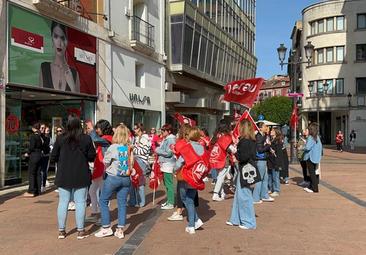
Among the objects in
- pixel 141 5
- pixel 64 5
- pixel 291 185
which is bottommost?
pixel 291 185

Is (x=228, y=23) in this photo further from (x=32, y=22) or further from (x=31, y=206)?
(x=31, y=206)

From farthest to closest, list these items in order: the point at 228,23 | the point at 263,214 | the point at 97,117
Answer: the point at 228,23 → the point at 97,117 → the point at 263,214

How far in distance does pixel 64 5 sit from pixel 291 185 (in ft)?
30.4

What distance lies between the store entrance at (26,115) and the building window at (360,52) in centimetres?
3812

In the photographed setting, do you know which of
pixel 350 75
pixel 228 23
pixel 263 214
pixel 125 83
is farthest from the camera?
pixel 350 75

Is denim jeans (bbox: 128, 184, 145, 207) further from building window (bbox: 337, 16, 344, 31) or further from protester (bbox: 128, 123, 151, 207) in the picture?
building window (bbox: 337, 16, 344, 31)

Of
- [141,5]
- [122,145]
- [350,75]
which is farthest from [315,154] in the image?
[350,75]

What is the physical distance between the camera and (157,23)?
24906 millimetres

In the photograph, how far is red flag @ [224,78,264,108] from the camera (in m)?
13.4

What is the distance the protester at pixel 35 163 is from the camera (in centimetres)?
1199

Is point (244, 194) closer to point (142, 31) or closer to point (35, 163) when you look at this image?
point (35, 163)

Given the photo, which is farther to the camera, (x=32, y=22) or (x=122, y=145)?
(x=32, y=22)

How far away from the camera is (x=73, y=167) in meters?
7.23

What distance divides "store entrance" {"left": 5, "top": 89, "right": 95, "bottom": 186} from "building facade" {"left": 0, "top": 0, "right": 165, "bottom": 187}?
0.03 m
